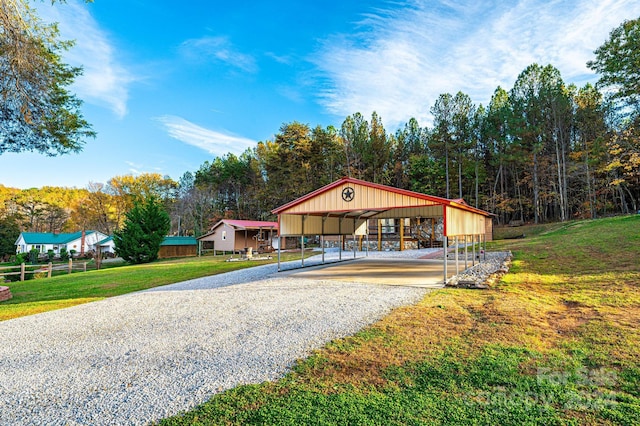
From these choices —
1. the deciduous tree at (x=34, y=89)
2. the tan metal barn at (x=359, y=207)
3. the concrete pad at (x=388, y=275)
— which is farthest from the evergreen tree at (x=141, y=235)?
the concrete pad at (x=388, y=275)

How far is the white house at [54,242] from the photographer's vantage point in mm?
39656

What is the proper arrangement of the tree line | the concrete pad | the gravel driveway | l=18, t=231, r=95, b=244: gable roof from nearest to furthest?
the gravel driveway, the concrete pad, the tree line, l=18, t=231, r=95, b=244: gable roof

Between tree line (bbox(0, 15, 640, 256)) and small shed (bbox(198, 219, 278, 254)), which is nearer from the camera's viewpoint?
tree line (bbox(0, 15, 640, 256))

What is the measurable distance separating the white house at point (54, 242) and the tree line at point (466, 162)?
2.77 meters

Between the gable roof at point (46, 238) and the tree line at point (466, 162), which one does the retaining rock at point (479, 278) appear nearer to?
the tree line at point (466, 162)

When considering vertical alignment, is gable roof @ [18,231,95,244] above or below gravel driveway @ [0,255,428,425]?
above

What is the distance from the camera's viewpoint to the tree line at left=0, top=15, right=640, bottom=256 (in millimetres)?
26219

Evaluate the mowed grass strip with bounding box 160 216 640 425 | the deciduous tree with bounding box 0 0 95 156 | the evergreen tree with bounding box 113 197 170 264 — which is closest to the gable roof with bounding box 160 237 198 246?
the evergreen tree with bounding box 113 197 170 264

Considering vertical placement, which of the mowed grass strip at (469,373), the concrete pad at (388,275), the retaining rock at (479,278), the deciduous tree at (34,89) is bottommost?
the mowed grass strip at (469,373)

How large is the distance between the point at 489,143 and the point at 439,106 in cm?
672

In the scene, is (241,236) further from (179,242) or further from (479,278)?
(479,278)

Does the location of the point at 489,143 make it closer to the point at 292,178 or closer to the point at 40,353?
the point at 292,178

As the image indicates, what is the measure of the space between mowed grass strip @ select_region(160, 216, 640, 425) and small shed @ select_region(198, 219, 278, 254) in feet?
74.7

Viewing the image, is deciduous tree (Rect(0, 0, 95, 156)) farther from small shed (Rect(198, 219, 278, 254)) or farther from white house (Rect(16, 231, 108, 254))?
white house (Rect(16, 231, 108, 254))
